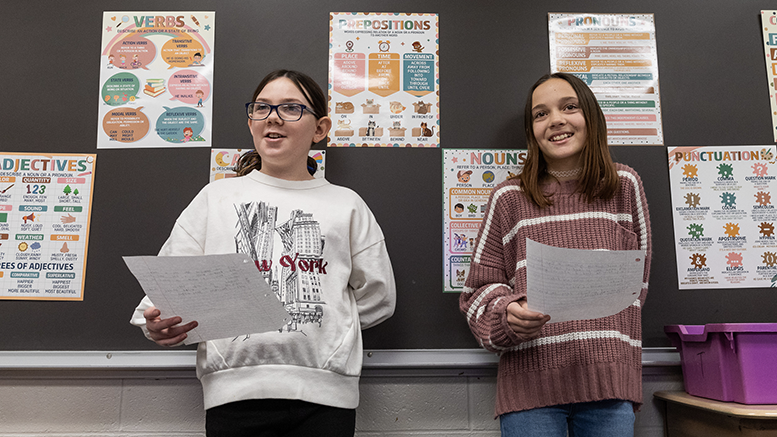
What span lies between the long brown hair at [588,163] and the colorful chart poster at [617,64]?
254 mm

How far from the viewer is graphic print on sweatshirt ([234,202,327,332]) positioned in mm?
1156

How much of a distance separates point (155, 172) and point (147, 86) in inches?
12.2

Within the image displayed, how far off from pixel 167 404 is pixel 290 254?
0.78m

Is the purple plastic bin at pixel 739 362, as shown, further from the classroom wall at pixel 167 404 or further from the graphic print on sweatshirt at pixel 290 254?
the graphic print on sweatshirt at pixel 290 254

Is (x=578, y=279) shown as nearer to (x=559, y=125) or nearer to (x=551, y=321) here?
(x=551, y=321)

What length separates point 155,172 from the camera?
5.21 ft


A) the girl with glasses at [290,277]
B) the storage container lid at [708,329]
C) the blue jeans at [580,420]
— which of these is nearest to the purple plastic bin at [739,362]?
the storage container lid at [708,329]

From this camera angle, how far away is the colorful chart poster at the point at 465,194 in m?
1.57

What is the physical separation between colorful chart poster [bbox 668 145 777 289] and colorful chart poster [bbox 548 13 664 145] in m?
0.17

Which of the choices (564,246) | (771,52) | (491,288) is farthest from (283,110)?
(771,52)

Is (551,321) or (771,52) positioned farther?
(771,52)

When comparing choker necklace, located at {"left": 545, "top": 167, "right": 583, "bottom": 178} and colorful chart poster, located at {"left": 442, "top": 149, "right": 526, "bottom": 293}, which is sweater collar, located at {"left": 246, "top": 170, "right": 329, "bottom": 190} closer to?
colorful chart poster, located at {"left": 442, "top": 149, "right": 526, "bottom": 293}

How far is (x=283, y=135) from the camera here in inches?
50.8

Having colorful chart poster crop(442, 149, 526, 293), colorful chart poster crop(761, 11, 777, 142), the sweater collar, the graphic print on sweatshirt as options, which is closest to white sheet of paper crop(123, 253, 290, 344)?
the graphic print on sweatshirt
